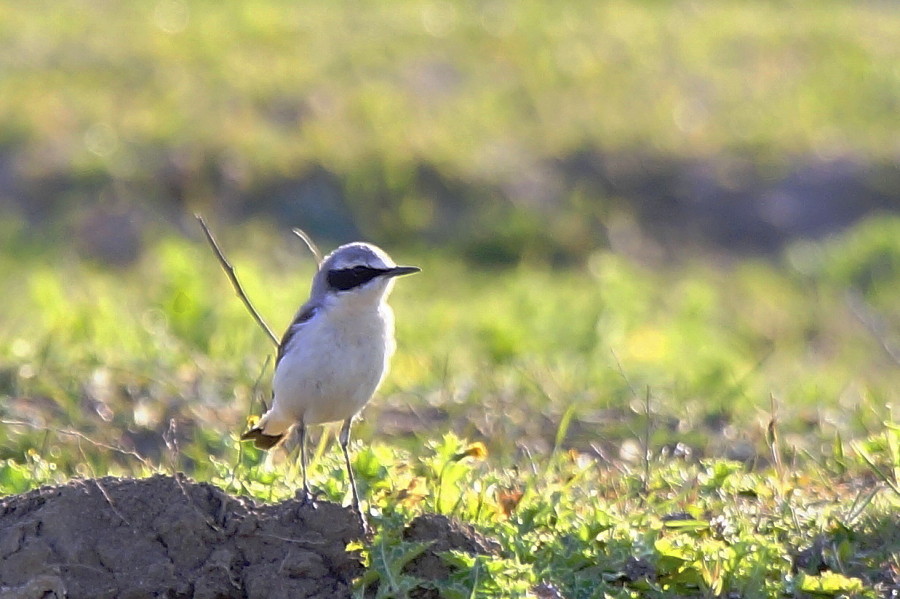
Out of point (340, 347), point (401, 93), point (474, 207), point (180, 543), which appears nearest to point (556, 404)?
point (340, 347)

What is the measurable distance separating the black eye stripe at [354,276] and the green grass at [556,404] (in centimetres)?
58

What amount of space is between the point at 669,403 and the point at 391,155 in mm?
6797

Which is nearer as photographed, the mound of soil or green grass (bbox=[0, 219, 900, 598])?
the mound of soil

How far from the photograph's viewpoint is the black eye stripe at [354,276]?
553 centimetres

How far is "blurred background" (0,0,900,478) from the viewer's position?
26.3 ft

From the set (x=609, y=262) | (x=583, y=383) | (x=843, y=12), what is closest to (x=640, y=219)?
(x=609, y=262)

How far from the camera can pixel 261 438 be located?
593cm

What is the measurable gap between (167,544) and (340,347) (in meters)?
1.10

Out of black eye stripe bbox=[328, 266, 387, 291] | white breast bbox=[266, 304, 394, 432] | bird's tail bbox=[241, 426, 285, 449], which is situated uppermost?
black eye stripe bbox=[328, 266, 387, 291]

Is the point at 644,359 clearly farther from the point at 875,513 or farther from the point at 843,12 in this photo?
the point at 843,12

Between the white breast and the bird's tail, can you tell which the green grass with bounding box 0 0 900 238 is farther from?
the white breast

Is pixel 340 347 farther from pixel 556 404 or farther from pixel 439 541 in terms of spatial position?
pixel 556 404

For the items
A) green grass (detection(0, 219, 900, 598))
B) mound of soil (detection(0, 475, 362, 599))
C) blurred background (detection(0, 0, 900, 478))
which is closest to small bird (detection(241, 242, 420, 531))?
green grass (detection(0, 219, 900, 598))

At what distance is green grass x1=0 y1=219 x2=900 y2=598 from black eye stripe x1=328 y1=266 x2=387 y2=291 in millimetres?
581
